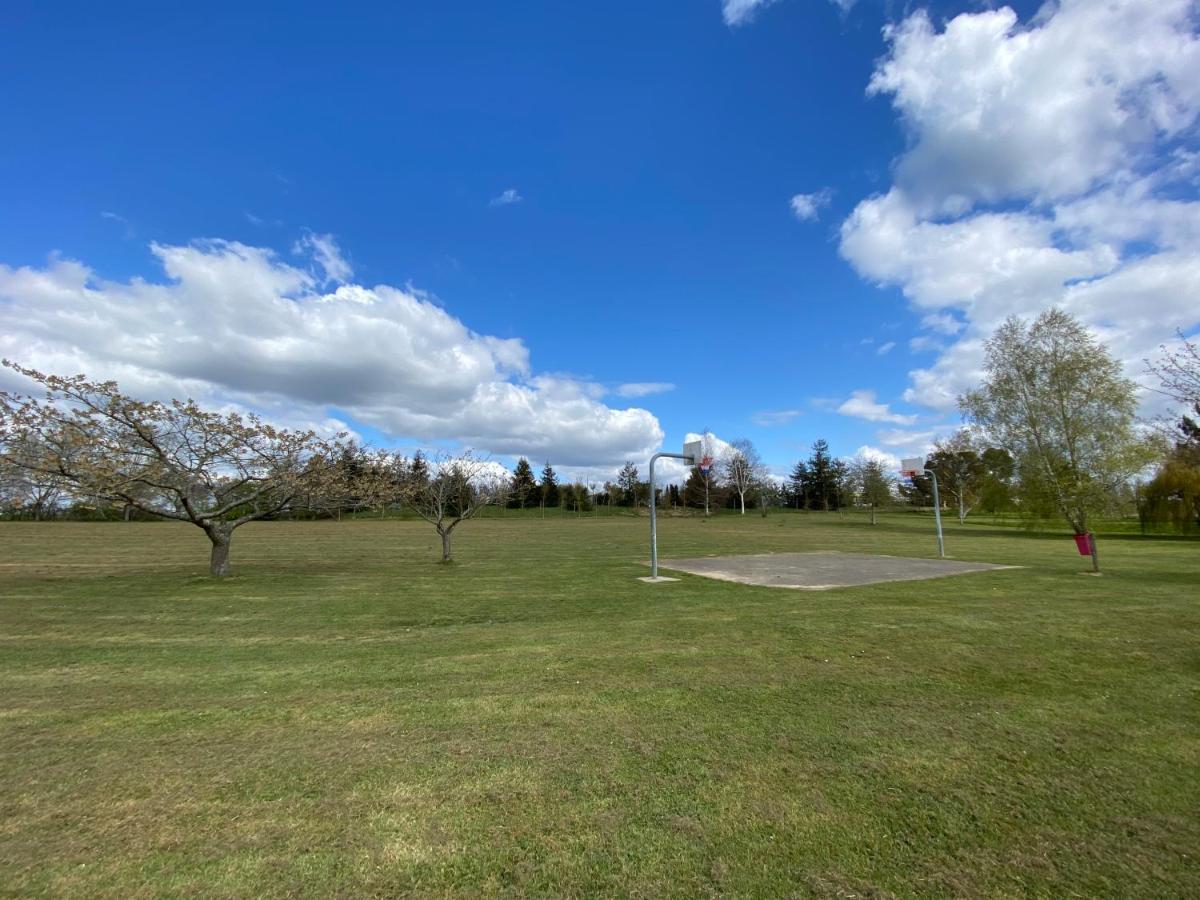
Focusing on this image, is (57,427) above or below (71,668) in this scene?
above

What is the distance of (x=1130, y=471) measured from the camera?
19328mm

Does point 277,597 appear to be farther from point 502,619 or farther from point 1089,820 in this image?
point 1089,820

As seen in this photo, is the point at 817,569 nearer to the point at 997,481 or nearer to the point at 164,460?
the point at 164,460

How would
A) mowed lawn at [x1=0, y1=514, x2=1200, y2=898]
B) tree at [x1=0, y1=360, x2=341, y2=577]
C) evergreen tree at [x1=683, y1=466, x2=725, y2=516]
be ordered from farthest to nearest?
evergreen tree at [x1=683, y1=466, x2=725, y2=516], tree at [x1=0, y1=360, x2=341, y2=577], mowed lawn at [x1=0, y1=514, x2=1200, y2=898]

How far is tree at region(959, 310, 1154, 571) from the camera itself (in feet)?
57.4

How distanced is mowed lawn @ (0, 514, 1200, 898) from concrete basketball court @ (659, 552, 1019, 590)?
15.5ft

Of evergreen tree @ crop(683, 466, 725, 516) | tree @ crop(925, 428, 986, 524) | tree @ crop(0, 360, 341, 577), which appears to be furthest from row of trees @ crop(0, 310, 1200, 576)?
evergreen tree @ crop(683, 466, 725, 516)

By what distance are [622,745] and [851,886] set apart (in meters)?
1.71

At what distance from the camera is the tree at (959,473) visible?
49.1 meters

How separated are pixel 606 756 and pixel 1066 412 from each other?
20.3 m

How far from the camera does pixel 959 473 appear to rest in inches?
1981

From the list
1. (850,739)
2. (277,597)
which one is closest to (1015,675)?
(850,739)

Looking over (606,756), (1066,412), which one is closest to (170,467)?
(606,756)

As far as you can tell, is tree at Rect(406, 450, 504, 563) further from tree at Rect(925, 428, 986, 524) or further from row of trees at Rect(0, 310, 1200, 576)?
tree at Rect(925, 428, 986, 524)
